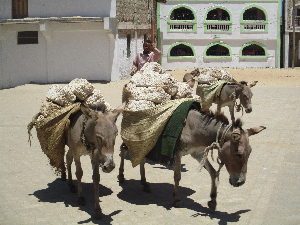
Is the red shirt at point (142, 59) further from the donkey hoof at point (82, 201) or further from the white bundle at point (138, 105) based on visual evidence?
the donkey hoof at point (82, 201)

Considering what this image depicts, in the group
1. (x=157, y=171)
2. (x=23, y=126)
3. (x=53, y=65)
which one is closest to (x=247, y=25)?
(x=53, y=65)

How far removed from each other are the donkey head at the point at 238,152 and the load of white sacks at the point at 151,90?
1.36m

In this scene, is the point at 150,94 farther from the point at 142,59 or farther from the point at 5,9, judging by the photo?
the point at 5,9

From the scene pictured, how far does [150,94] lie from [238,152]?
1.68 meters

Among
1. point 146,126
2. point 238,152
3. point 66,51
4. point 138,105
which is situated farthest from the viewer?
point 66,51

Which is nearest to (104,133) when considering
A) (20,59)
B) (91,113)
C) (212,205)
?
(91,113)

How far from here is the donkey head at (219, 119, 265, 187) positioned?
4.56m

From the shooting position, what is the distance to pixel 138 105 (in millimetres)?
5578

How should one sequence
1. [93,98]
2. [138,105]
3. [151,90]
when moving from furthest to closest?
[93,98], [151,90], [138,105]

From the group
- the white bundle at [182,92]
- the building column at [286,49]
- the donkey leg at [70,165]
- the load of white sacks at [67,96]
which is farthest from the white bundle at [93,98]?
the building column at [286,49]

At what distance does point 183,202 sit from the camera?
5.60 meters

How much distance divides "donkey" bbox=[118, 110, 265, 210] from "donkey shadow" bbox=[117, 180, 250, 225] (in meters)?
0.16

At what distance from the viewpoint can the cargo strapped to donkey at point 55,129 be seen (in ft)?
18.1

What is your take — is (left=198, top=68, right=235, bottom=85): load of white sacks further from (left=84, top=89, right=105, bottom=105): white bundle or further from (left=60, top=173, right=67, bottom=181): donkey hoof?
(left=60, top=173, right=67, bottom=181): donkey hoof
